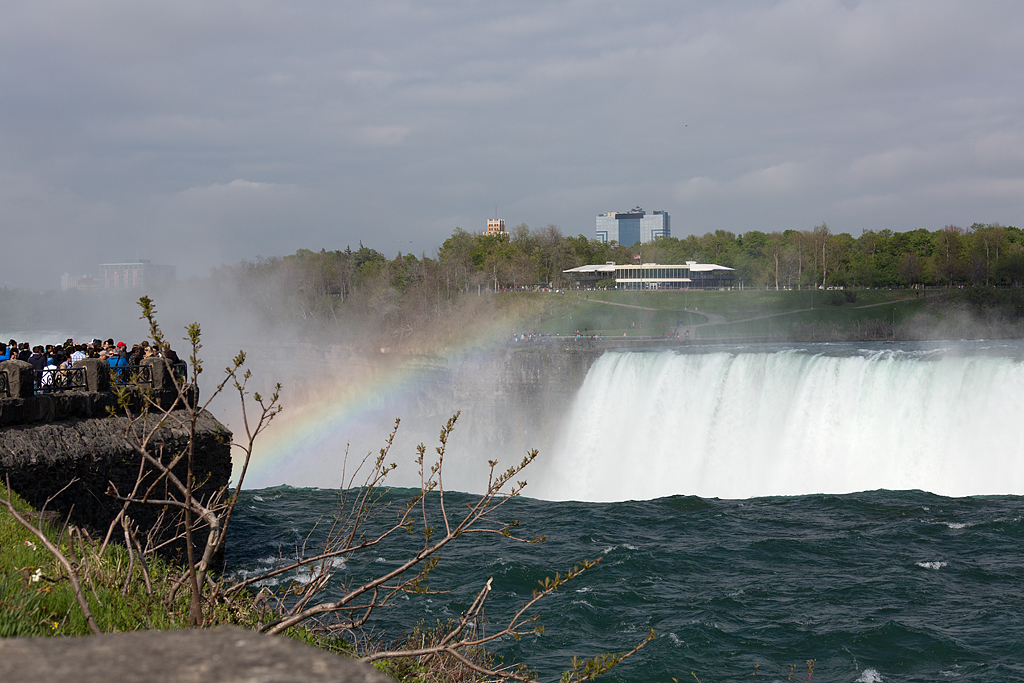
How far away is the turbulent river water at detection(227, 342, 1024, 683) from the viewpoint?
1281cm

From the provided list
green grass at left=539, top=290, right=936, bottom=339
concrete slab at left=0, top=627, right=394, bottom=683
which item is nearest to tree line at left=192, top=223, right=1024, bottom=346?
green grass at left=539, top=290, right=936, bottom=339

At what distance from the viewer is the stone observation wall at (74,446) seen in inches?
500

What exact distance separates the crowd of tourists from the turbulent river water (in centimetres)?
495

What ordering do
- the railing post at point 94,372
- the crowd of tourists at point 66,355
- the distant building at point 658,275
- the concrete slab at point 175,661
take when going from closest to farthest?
the concrete slab at point 175,661, the railing post at point 94,372, the crowd of tourists at point 66,355, the distant building at point 658,275

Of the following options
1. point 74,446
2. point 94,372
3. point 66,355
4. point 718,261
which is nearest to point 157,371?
point 94,372

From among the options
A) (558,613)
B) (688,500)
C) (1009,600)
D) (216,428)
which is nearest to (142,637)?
(558,613)

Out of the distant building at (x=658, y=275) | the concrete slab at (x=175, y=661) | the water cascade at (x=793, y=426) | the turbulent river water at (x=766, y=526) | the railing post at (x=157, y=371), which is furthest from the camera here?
the distant building at (x=658, y=275)

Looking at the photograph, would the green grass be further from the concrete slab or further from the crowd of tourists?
the concrete slab

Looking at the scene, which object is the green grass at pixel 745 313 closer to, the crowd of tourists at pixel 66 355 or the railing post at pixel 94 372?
the crowd of tourists at pixel 66 355

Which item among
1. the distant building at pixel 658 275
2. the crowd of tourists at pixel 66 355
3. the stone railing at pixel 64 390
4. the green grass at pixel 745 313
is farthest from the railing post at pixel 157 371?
the distant building at pixel 658 275

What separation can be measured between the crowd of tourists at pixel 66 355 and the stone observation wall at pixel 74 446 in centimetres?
76

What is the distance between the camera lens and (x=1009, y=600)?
1456 cm

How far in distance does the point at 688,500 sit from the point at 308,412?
36.4m

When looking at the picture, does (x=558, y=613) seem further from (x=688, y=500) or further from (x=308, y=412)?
(x=308, y=412)
